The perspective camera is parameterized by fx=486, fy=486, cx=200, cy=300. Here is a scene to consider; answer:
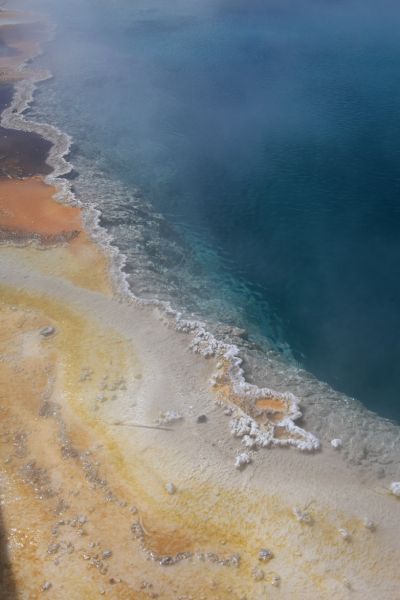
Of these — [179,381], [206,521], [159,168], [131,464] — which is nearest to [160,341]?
[179,381]

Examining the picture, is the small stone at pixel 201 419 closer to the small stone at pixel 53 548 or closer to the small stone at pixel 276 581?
the small stone at pixel 276 581

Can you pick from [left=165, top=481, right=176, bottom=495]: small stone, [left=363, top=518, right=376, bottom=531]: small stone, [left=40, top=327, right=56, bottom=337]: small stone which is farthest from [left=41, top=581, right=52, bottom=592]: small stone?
[left=40, top=327, right=56, bottom=337]: small stone

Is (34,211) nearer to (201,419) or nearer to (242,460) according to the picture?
(201,419)

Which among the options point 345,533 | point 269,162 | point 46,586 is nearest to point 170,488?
point 46,586

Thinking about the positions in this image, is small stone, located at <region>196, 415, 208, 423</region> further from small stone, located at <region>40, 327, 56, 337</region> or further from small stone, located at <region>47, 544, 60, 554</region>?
small stone, located at <region>40, 327, 56, 337</region>

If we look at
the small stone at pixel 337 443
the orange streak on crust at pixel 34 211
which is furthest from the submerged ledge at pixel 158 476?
the orange streak on crust at pixel 34 211

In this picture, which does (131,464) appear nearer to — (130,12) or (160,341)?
(160,341)
